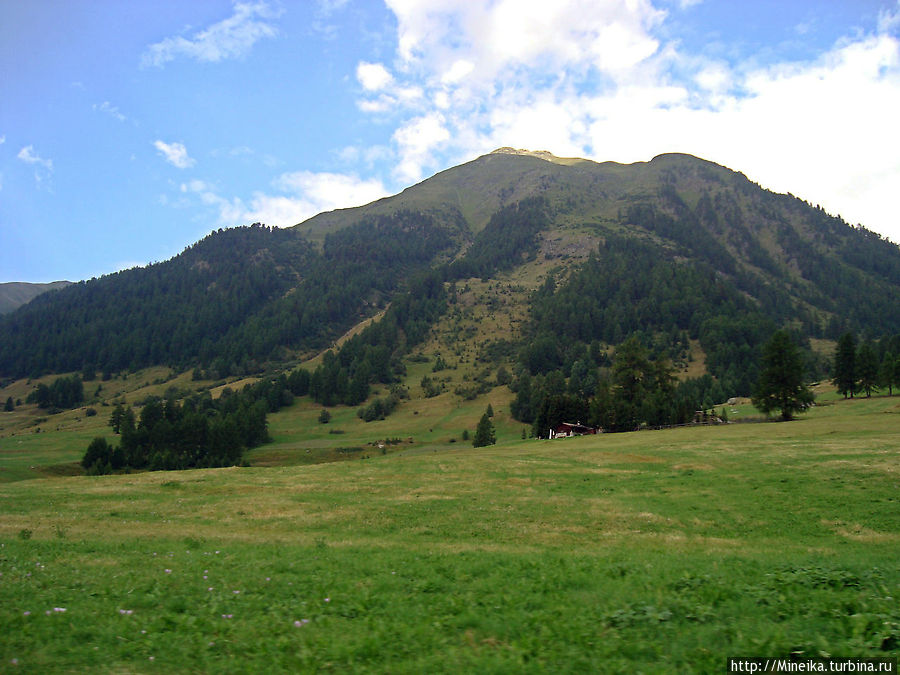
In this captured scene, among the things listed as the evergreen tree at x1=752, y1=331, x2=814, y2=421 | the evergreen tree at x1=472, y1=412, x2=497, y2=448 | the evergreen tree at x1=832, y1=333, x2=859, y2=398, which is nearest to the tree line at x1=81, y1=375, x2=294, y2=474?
the evergreen tree at x1=472, y1=412, x2=497, y2=448

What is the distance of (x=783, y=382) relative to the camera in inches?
2985

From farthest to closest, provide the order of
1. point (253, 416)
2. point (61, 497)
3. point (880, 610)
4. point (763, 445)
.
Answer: point (253, 416)
point (763, 445)
point (61, 497)
point (880, 610)

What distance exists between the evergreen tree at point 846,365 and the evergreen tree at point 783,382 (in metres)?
28.6

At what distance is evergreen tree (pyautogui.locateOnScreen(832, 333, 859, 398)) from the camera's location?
95.8 metres

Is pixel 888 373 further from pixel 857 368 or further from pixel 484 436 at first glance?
pixel 484 436

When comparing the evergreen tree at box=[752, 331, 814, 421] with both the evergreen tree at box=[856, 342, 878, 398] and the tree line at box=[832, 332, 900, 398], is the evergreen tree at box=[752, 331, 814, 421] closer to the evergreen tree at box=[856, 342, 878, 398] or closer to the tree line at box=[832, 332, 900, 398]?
the tree line at box=[832, 332, 900, 398]

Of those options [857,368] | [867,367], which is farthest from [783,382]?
[867,367]

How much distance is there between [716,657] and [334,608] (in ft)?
22.2

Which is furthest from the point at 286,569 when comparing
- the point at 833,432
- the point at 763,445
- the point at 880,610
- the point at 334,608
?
the point at 833,432

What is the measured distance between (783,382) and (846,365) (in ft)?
109

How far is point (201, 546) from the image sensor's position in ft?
56.6

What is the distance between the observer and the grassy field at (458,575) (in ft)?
26.5

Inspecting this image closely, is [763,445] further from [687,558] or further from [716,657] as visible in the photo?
[716,657]

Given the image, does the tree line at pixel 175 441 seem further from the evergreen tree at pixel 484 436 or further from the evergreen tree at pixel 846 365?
the evergreen tree at pixel 846 365
